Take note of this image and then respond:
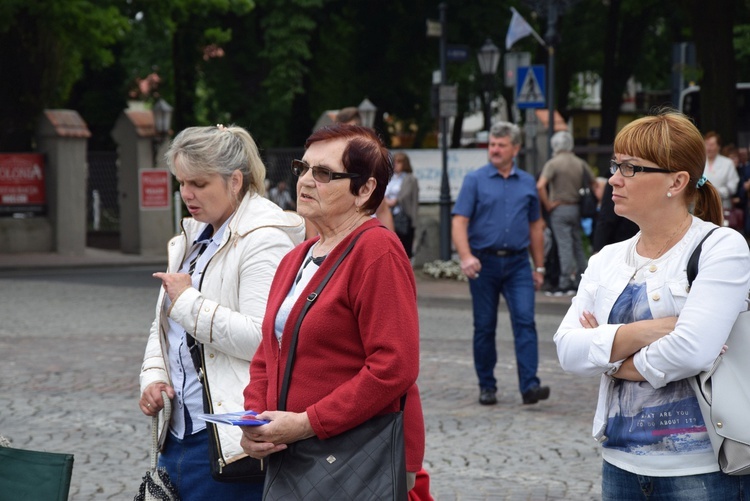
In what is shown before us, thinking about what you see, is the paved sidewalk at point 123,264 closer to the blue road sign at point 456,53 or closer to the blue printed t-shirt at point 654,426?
the blue road sign at point 456,53

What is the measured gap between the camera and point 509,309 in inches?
327

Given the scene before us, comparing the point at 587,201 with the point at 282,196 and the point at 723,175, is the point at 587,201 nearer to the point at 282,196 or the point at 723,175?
the point at 723,175

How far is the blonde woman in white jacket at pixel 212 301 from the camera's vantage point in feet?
11.7

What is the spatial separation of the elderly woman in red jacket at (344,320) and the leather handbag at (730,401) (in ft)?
2.30

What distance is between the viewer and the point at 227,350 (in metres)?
3.56

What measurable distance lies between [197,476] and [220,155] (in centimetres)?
97

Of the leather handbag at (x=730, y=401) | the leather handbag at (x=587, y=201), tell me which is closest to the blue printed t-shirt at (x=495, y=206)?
the leather handbag at (x=730, y=401)

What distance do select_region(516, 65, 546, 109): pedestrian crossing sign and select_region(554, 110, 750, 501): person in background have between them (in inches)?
548

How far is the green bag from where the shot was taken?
331 cm

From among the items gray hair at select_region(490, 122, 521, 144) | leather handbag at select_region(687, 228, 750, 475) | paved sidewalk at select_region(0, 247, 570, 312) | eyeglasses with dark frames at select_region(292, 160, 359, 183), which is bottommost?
paved sidewalk at select_region(0, 247, 570, 312)

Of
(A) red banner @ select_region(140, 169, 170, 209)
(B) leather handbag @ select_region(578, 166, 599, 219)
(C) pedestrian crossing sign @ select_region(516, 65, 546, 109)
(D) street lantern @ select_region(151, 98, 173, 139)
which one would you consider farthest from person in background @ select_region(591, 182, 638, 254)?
(D) street lantern @ select_region(151, 98, 173, 139)

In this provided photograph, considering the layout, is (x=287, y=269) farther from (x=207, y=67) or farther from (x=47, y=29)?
(x=207, y=67)

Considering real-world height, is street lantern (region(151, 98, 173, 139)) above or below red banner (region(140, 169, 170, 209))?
above

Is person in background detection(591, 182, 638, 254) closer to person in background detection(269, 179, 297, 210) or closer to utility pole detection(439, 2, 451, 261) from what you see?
utility pole detection(439, 2, 451, 261)
